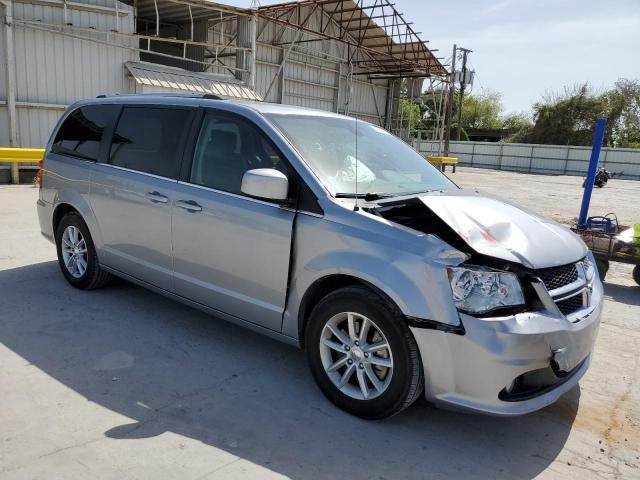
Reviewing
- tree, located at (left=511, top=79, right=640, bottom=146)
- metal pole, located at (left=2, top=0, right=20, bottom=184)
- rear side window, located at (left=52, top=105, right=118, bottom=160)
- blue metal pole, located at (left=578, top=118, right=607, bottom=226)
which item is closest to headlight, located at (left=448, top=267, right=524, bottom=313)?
rear side window, located at (left=52, top=105, right=118, bottom=160)

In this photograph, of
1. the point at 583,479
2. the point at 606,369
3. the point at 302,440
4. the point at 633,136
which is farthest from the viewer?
the point at 633,136

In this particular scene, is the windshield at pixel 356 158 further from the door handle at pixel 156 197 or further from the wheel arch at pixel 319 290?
the door handle at pixel 156 197

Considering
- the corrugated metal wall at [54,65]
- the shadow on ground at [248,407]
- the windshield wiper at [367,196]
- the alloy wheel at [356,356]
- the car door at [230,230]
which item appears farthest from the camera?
the corrugated metal wall at [54,65]

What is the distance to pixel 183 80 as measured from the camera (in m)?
15.2

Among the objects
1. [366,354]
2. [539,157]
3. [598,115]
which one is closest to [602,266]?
[366,354]

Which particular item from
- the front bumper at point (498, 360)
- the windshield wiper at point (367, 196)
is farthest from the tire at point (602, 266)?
the windshield wiper at point (367, 196)

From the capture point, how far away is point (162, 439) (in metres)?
2.80

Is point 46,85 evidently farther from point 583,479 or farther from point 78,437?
point 583,479

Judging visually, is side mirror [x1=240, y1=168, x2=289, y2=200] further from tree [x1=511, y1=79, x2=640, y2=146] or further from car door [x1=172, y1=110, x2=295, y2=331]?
tree [x1=511, y1=79, x2=640, y2=146]

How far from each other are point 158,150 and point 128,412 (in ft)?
6.86

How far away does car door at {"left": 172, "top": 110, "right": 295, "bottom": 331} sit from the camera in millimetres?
3393

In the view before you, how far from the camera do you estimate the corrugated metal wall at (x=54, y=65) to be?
12602mm

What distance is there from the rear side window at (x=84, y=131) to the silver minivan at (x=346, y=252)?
0.17 feet

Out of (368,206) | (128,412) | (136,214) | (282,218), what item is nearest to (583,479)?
(368,206)
